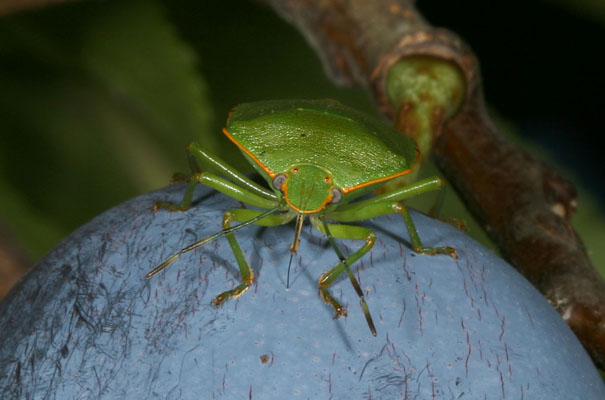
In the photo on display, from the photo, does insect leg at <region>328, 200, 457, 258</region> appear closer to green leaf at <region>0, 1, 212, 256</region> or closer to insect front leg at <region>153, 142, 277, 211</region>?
insect front leg at <region>153, 142, 277, 211</region>

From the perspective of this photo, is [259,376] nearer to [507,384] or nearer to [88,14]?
[507,384]

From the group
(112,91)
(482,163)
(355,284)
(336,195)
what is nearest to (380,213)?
(336,195)

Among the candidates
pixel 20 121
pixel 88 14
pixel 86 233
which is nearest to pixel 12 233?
pixel 20 121

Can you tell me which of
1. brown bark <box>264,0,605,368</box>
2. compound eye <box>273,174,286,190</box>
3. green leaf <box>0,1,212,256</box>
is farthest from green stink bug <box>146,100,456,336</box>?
green leaf <box>0,1,212,256</box>

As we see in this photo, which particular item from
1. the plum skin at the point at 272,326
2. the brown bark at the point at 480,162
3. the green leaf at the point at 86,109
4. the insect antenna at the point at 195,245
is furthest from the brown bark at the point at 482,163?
the insect antenna at the point at 195,245

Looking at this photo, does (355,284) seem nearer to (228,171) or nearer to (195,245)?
(195,245)

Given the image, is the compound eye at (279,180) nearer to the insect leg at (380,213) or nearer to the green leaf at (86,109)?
the insect leg at (380,213)
